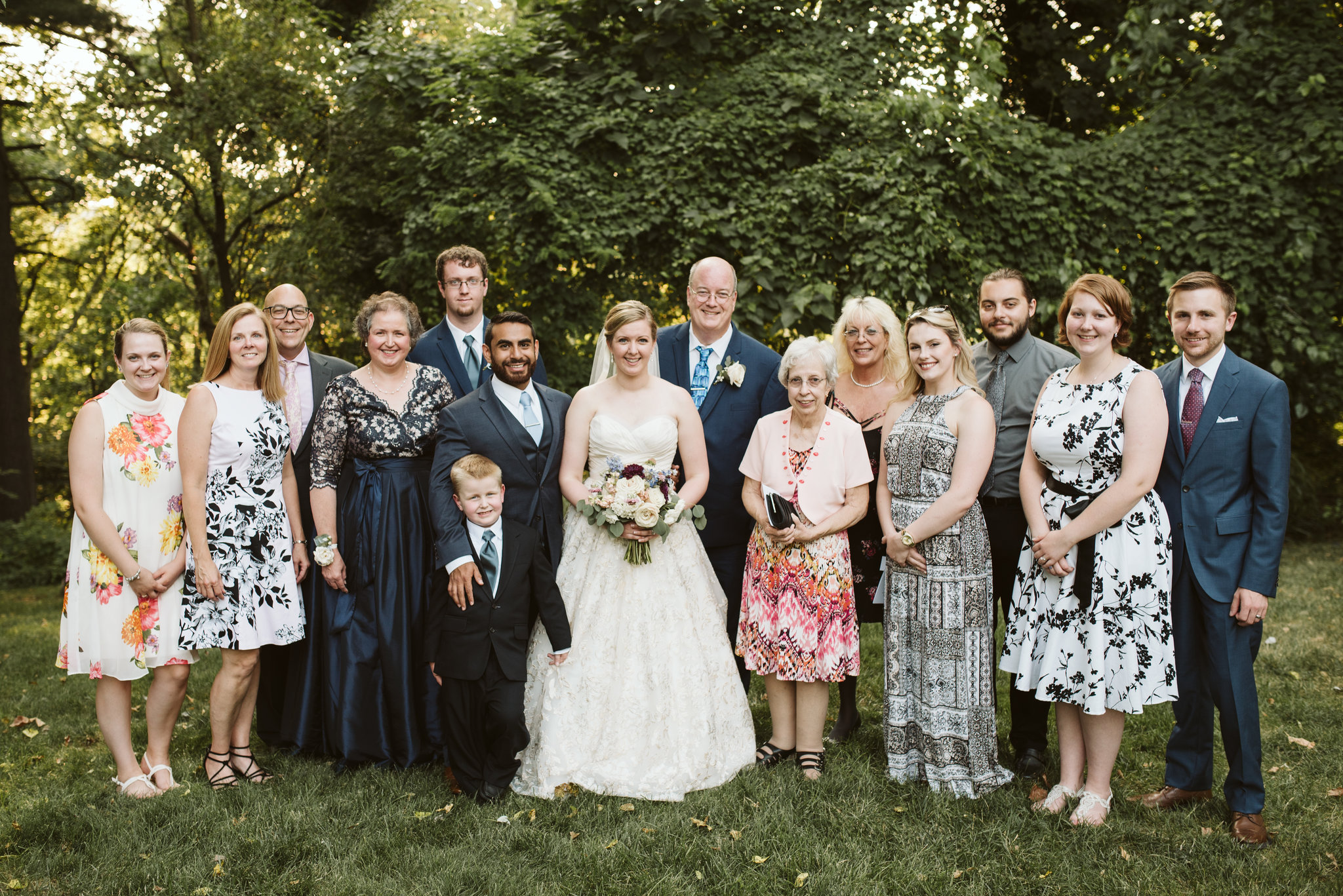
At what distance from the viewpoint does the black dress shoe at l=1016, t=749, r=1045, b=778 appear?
455 centimetres

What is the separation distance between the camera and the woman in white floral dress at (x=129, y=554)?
13.7ft

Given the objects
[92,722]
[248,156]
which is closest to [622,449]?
[92,722]

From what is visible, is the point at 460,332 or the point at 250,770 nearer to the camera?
the point at 250,770

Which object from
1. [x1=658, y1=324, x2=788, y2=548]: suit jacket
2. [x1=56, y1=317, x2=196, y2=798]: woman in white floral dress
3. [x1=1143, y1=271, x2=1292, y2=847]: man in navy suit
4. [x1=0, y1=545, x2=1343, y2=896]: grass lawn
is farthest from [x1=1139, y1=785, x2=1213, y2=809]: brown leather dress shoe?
[x1=56, y1=317, x2=196, y2=798]: woman in white floral dress

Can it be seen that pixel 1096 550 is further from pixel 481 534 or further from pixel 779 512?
pixel 481 534

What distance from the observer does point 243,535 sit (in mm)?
4379

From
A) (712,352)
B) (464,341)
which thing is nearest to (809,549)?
(712,352)

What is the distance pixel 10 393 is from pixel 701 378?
11388 millimetres

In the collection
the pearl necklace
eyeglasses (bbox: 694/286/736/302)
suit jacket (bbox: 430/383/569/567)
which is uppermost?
eyeglasses (bbox: 694/286/736/302)

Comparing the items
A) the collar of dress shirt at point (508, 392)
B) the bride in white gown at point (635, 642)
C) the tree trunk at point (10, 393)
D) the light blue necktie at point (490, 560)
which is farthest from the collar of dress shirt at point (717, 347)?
the tree trunk at point (10, 393)

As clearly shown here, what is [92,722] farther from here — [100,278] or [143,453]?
[100,278]

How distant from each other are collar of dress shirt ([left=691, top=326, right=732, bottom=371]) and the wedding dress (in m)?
0.76

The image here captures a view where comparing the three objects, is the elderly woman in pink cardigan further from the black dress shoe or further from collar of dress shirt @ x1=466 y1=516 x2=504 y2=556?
collar of dress shirt @ x1=466 y1=516 x2=504 y2=556

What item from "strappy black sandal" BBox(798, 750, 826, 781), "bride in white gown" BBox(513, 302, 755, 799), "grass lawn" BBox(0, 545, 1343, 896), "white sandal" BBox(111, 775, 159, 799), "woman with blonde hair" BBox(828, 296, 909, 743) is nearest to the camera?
"grass lawn" BBox(0, 545, 1343, 896)
